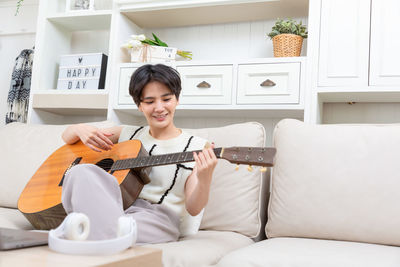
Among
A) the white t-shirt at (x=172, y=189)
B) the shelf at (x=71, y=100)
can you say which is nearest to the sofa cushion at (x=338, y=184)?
the white t-shirt at (x=172, y=189)

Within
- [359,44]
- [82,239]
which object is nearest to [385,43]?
[359,44]

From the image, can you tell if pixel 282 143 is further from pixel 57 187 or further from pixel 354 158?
pixel 57 187

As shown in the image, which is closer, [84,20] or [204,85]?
[204,85]

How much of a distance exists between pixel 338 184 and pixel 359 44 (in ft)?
2.61

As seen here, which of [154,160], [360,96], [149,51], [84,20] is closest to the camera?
[154,160]

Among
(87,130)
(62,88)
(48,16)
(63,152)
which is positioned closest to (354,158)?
(87,130)

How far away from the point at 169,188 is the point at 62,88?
1.41 m

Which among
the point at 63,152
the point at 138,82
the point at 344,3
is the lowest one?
the point at 63,152

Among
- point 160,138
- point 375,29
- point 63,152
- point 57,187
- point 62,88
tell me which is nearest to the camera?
point 57,187

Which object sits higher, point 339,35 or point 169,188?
point 339,35

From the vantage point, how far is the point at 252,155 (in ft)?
3.59

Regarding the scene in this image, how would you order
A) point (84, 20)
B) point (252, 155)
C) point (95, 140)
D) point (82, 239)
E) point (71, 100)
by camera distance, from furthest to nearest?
point (84, 20), point (71, 100), point (95, 140), point (252, 155), point (82, 239)

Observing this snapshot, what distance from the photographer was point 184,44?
2.56 meters

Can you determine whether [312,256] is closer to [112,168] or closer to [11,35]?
[112,168]
